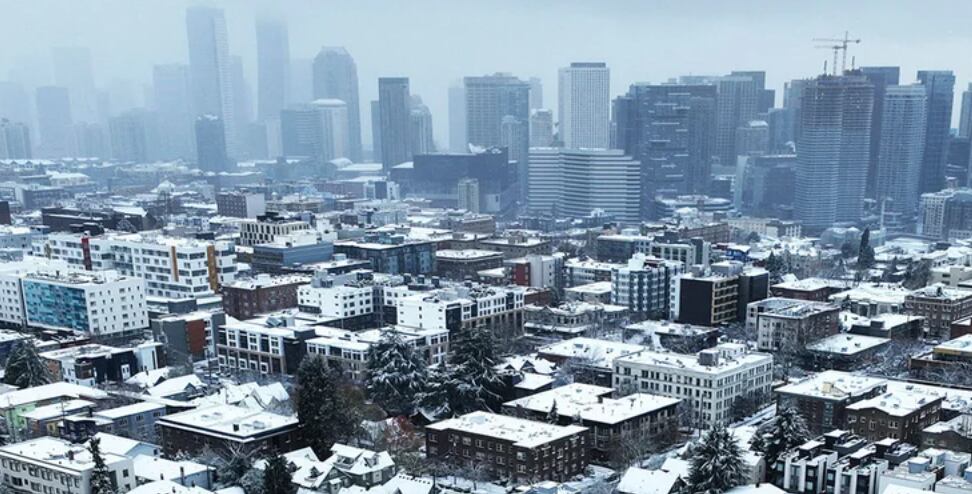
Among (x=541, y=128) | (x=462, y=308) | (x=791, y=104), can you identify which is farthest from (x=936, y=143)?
(x=462, y=308)

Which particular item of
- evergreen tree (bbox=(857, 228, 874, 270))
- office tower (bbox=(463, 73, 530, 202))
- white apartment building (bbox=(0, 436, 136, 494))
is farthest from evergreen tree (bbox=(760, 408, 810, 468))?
office tower (bbox=(463, 73, 530, 202))

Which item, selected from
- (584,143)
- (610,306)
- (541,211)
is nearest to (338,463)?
(610,306)

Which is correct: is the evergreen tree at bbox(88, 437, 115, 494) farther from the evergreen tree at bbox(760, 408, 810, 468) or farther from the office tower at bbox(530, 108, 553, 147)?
the office tower at bbox(530, 108, 553, 147)

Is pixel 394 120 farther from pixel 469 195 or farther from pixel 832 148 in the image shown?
pixel 832 148

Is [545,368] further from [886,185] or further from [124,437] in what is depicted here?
[886,185]

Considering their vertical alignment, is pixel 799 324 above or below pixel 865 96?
below
